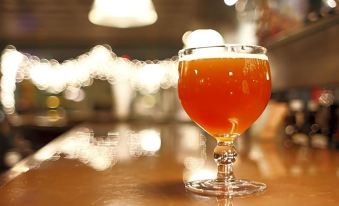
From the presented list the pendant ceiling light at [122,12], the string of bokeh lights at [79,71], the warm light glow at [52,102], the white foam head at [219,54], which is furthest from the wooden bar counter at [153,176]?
the warm light glow at [52,102]

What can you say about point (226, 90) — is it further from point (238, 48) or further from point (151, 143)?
point (151, 143)

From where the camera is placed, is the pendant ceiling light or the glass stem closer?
the glass stem

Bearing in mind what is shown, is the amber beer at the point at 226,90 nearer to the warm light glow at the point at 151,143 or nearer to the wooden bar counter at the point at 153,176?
the wooden bar counter at the point at 153,176

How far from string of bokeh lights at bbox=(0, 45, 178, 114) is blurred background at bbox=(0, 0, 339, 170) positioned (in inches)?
1.0

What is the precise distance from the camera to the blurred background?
226cm

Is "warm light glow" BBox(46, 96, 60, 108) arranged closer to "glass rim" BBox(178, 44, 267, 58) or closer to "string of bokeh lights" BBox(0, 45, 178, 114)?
"string of bokeh lights" BBox(0, 45, 178, 114)

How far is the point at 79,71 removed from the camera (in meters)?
11.1

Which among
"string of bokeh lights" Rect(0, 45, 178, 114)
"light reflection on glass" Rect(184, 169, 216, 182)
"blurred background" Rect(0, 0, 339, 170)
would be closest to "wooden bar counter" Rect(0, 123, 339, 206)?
"light reflection on glass" Rect(184, 169, 216, 182)

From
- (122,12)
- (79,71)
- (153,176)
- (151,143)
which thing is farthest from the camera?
(79,71)

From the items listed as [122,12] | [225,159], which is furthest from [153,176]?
[122,12]

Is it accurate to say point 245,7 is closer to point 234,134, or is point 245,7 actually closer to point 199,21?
point 199,21

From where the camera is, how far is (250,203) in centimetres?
81

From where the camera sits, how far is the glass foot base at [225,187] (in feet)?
2.93

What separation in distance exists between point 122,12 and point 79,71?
744 centimetres
